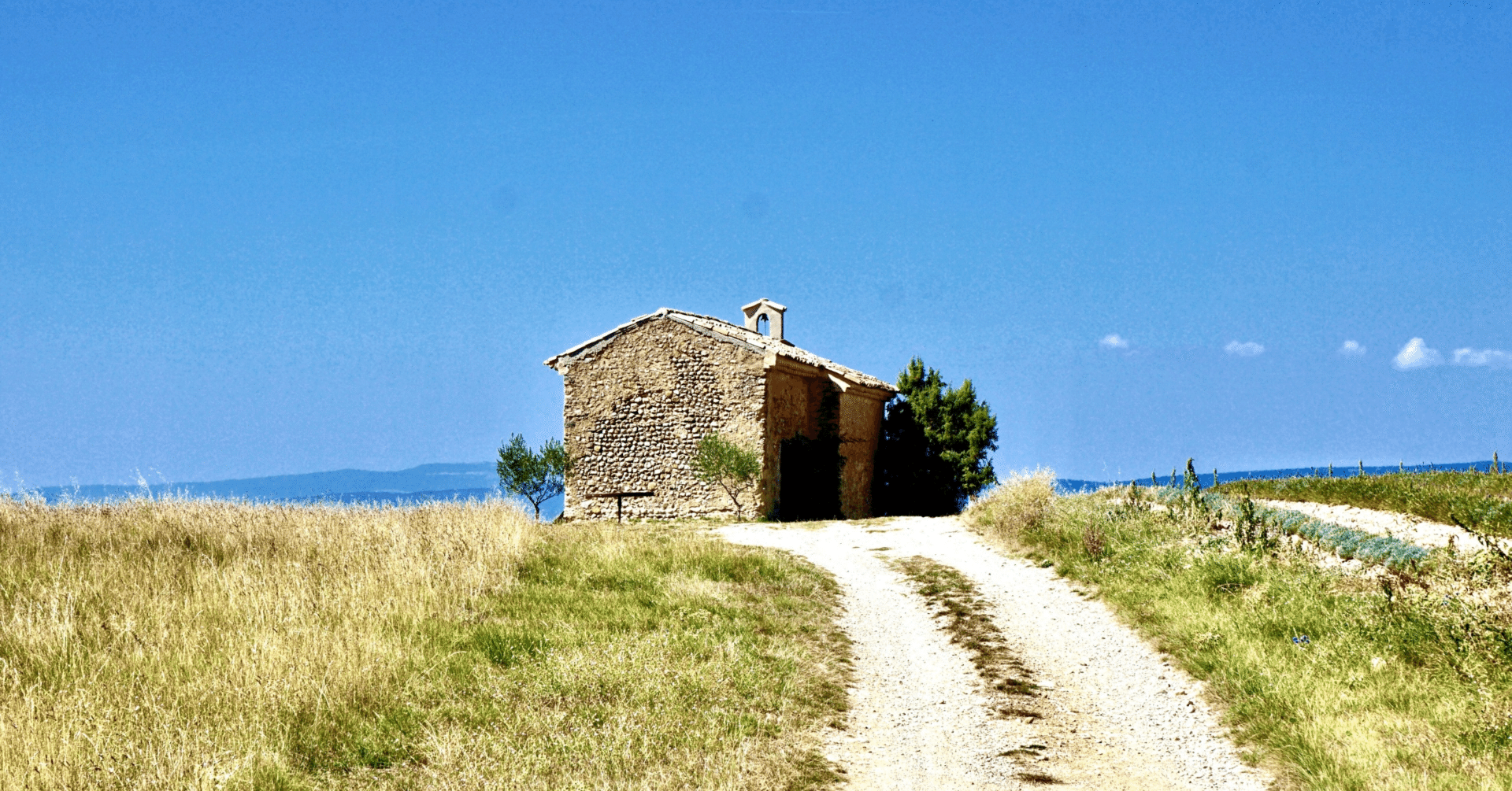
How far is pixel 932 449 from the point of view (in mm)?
38125

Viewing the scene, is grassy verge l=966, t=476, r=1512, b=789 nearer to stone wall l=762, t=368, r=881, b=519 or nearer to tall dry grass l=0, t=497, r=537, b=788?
tall dry grass l=0, t=497, r=537, b=788

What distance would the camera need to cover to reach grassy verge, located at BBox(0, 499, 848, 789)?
20.6 ft

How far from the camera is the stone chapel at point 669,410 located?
90.9ft

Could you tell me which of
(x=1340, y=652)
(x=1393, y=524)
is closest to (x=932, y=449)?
(x=1393, y=524)

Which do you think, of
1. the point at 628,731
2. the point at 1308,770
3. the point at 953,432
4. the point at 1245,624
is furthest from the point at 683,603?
the point at 953,432

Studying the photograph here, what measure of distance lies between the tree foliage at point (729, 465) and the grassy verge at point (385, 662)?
44.6 feet

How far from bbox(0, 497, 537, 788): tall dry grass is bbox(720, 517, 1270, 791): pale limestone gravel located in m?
3.75

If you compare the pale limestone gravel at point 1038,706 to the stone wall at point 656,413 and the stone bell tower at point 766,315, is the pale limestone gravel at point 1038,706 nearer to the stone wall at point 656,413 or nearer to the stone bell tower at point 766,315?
the stone wall at point 656,413

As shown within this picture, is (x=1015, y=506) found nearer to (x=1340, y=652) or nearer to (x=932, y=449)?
(x=1340, y=652)

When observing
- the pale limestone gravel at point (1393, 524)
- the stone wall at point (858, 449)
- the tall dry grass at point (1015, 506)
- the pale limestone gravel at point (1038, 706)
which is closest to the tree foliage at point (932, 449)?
the stone wall at point (858, 449)

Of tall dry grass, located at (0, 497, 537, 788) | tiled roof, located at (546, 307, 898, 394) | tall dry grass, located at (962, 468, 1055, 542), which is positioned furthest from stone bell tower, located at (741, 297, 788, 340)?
tall dry grass, located at (0, 497, 537, 788)

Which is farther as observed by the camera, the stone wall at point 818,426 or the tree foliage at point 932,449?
the tree foliage at point 932,449

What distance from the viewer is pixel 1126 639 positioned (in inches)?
404

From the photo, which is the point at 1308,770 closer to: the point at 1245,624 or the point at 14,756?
the point at 1245,624
